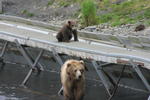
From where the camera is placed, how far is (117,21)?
3634cm

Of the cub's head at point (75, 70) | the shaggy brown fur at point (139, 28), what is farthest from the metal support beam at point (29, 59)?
the shaggy brown fur at point (139, 28)

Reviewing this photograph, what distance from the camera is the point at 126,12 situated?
38.6 meters

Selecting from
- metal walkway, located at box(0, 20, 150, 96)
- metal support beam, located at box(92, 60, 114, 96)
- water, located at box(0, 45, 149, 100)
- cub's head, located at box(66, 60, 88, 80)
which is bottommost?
water, located at box(0, 45, 149, 100)

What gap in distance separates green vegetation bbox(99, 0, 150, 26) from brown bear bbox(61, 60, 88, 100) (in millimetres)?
17978

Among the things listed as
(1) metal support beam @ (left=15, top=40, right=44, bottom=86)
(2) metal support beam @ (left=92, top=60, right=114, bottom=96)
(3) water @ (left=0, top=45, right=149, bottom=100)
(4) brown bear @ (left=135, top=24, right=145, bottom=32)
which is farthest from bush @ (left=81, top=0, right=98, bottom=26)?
(2) metal support beam @ (left=92, top=60, right=114, bottom=96)

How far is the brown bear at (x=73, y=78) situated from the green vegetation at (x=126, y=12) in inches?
708

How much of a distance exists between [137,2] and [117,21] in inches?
186

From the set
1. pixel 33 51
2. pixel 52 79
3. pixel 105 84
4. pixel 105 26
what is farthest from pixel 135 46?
pixel 105 26

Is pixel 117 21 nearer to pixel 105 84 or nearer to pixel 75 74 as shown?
pixel 105 84

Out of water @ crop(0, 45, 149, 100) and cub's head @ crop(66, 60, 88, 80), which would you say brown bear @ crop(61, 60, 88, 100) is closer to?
cub's head @ crop(66, 60, 88, 80)

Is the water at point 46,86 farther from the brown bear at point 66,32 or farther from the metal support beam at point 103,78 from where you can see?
the brown bear at point 66,32

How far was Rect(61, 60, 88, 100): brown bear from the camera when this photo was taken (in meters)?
15.8

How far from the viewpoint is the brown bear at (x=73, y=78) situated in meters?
15.8

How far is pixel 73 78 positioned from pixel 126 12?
2308 cm
